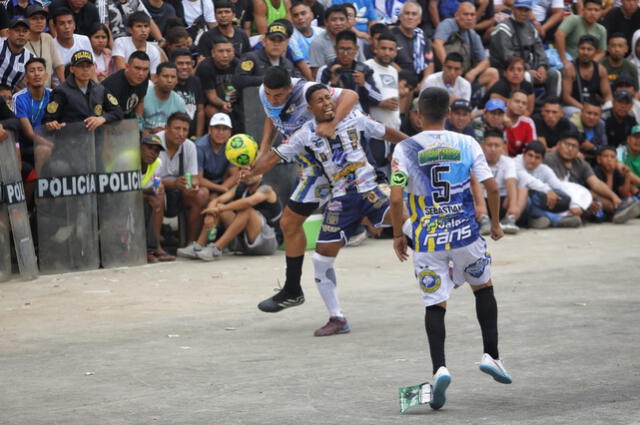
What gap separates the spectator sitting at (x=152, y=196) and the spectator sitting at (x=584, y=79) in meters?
7.14

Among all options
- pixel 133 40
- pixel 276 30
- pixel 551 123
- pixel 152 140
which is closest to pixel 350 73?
pixel 276 30

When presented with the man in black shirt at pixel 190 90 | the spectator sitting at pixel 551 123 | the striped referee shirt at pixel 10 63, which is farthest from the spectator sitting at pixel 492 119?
the striped referee shirt at pixel 10 63

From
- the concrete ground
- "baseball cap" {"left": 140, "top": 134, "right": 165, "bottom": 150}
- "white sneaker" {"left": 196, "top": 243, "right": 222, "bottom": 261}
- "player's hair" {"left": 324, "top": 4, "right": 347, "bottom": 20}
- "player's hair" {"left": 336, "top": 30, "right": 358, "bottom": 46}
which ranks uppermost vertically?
"player's hair" {"left": 324, "top": 4, "right": 347, "bottom": 20}

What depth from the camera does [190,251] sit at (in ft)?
42.6

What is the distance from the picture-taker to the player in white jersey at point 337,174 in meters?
8.99

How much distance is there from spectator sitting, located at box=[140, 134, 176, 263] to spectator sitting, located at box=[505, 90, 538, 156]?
5.41m

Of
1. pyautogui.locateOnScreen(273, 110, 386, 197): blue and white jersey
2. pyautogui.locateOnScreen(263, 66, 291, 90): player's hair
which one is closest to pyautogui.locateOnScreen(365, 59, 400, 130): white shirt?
pyautogui.locateOnScreen(263, 66, 291, 90): player's hair

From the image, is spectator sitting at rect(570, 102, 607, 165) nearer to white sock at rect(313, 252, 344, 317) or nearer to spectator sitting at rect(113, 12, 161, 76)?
spectator sitting at rect(113, 12, 161, 76)

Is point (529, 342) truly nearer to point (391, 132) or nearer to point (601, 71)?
point (391, 132)

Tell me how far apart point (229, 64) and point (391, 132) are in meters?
5.54

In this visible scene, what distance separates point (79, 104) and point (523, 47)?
7642 mm

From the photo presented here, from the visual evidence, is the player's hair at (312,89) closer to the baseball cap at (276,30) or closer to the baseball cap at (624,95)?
the baseball cap at (276,30)

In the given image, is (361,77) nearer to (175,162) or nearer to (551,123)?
(175,162)

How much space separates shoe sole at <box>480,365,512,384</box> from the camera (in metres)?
6.58
